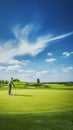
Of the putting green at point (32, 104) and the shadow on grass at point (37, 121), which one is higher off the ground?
the putting green at point (32, 104)

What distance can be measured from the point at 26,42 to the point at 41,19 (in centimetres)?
180

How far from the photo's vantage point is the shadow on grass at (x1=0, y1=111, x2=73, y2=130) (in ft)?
11.0

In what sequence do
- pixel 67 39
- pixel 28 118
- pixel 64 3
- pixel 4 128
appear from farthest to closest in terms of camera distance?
pixel 67 39 → pixel 64 3 → pixel 28 118 → pixel 4 128

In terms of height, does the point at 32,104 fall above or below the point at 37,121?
above

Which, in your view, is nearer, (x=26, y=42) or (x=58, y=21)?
(x=58, y=21)

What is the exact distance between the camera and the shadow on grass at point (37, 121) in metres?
3.36

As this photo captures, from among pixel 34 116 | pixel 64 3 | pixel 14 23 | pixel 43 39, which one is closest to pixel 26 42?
pixel 43 39

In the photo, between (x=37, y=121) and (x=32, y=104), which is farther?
(x=32, y=104)

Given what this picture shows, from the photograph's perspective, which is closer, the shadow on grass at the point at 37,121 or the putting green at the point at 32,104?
the shadow on grass at the point at 37,121

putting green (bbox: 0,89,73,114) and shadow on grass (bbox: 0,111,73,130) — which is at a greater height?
putting green (bbox: 0,89,73,114)

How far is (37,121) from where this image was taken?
3.73m

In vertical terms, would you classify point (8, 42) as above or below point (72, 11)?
below

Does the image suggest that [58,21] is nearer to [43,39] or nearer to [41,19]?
[41,19]

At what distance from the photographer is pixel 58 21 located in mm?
12234
